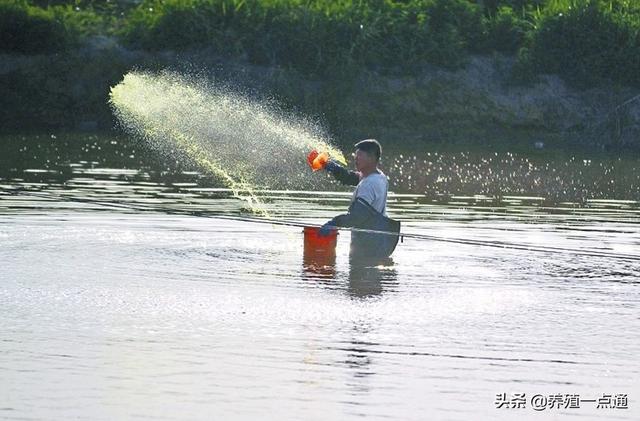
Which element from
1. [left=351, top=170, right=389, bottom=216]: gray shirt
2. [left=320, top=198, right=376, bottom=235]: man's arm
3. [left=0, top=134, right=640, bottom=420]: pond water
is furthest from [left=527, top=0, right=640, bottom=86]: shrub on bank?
[left=320, top=198, right=376, bottom=235]: man's arm

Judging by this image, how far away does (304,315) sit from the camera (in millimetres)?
14883

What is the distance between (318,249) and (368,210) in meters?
0.81

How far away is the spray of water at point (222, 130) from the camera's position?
34.2m

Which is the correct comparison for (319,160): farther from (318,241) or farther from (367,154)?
(318,241)

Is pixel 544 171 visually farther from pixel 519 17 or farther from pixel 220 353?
pixel 220 353

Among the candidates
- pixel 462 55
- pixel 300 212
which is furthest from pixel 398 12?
pixel 300 212

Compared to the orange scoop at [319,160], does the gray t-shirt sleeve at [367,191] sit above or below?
below

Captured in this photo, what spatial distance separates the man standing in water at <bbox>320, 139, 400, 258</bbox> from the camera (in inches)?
714

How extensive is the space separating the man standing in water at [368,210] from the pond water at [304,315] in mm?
278

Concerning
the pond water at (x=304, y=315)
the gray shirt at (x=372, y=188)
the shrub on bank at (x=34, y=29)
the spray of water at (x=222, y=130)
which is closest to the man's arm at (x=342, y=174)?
the gray shirt at (x=372, y=188)

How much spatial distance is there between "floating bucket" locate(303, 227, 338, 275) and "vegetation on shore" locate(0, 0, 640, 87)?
1207 inches

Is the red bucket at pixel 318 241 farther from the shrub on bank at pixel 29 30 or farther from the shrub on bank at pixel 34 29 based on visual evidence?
the shrub on bank at pixel 29 30

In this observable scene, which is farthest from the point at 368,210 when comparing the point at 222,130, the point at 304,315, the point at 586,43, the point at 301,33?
the point at 586,43

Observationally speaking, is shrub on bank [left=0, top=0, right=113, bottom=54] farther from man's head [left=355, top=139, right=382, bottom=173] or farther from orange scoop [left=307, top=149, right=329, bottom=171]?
man's head [left=355, top=139, right=382, bottom=173]
